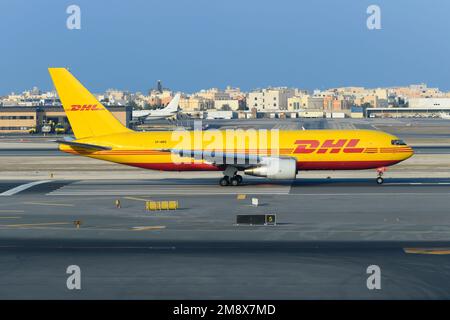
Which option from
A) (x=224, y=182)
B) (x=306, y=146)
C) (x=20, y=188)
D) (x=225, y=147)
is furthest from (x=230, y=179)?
(x=20, y=188)

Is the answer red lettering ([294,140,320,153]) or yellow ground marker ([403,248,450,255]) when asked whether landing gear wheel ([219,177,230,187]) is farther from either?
yellow ground marker ([403,248,450,255])

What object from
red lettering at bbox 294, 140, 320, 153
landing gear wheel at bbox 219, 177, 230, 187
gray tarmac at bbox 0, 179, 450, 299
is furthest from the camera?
landing gear wheel at bbox 219, 177, 230, 187

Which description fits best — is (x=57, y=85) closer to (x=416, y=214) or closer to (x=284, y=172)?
(x=284, y=172)

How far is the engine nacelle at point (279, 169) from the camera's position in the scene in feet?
198

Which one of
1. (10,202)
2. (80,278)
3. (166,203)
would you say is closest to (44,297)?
(80,278)

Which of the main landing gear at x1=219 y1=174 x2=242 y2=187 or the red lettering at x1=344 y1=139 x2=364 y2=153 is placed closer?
the red lettering at x1=344 y1=139 x2=364 y2=153

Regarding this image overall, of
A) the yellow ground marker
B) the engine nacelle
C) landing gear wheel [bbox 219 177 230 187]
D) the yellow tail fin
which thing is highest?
the yellow tail fin

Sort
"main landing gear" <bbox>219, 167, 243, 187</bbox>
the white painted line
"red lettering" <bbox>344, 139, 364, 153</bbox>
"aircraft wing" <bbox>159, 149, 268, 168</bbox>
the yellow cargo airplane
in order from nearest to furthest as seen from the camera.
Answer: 1. the white painted line
2. "aircraft wing" <bbox>159, 149, 268, 168</bbox>
3. the yellow cargo airplane
4. "red lettering" <bbox>344, 139, 364, 153</bbox>
5. "main landing gear" <bbox>219, 167, 243, 187</bbox>

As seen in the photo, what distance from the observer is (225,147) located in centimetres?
6378

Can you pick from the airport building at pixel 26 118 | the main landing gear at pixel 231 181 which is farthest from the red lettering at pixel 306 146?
the airport building at pixel 26 118

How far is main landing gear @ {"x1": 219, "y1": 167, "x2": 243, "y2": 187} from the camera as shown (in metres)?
64.1

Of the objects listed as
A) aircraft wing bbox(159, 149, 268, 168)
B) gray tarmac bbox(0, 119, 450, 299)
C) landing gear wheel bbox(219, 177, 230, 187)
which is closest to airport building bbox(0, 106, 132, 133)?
gray tarmac bbox(0, 119, 450, 299)

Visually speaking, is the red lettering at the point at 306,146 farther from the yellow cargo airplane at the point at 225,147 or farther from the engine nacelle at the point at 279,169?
the engine nacelle at the point at 279,169
